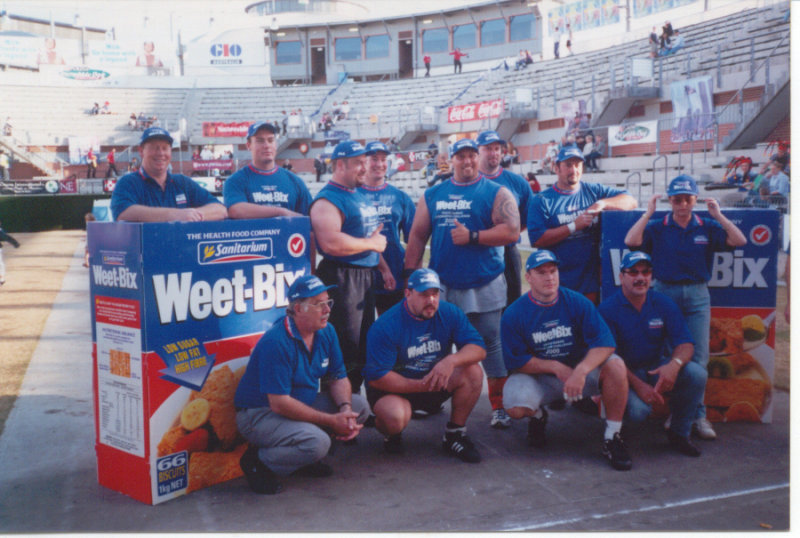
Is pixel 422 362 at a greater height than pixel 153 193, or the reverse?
pixel 153 193

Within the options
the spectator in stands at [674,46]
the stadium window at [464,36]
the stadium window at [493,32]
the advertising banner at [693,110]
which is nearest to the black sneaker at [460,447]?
the advertising banner at [693,110]

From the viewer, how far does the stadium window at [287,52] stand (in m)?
53.6

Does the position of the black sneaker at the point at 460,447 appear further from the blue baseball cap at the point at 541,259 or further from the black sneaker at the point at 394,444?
the blue baseball cap at the point at 541,259

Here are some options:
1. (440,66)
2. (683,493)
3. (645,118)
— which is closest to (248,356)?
(683,493)

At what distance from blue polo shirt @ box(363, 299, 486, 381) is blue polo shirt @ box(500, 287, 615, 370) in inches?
9.3

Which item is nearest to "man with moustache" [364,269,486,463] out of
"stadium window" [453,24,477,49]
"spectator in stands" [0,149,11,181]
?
"spectator in stands" [0,149,11,181]

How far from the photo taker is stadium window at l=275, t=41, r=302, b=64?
53.6 metres

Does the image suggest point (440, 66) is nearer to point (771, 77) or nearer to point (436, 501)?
point (771, 77)

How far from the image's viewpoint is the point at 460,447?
423 cm

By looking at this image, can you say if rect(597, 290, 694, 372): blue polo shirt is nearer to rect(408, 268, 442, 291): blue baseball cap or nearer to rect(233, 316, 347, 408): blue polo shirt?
rect(408, 268, 442, 291): blue baseball cap

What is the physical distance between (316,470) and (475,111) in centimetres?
3276

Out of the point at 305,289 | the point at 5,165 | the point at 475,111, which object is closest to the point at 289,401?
the point at 305,289

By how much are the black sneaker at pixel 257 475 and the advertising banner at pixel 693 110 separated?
15871mm

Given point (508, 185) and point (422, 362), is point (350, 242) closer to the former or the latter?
point (422, 362)
